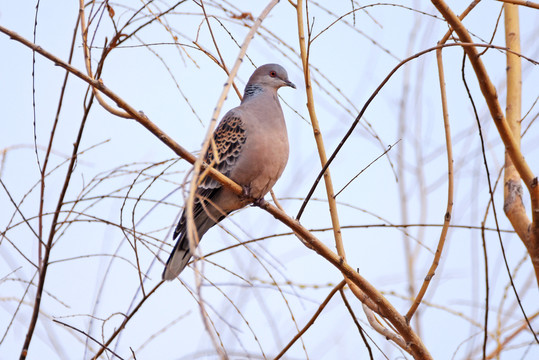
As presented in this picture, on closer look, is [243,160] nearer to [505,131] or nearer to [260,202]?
[260,202]

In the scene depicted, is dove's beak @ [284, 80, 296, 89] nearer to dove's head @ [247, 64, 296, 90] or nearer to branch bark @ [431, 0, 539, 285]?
dove's head @ [247, 64, 296, 90]

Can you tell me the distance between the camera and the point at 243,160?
3.45 metres

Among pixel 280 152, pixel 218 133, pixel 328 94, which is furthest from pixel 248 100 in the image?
pixel 328 94

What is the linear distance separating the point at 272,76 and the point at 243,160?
0.94 metres

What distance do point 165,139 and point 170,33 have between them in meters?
0.55

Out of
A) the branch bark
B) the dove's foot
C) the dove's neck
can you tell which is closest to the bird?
the dove's neck

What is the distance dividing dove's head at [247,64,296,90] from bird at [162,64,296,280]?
8.8 inches

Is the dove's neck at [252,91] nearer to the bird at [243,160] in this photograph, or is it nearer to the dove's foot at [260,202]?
the bird at [243,160]

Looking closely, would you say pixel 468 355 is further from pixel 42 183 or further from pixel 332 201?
pixel 42 183

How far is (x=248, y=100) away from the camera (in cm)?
392

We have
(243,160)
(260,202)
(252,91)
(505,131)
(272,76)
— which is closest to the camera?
(505,131)

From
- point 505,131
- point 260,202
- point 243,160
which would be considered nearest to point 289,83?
point 243,160

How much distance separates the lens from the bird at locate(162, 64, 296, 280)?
3.38 meters

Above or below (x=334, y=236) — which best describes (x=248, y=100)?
above
